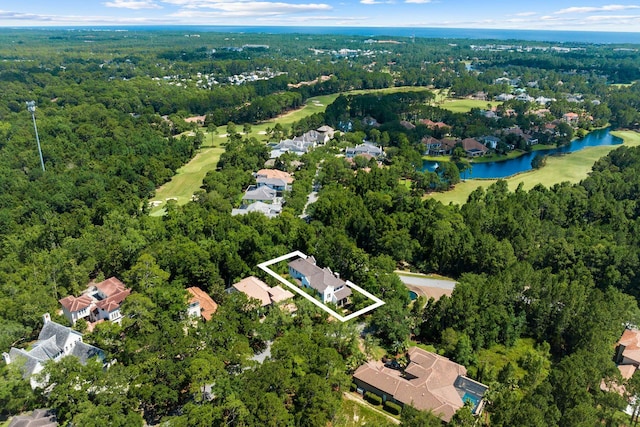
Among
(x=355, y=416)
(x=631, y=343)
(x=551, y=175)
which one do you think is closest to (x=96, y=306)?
(x=355, y=416)

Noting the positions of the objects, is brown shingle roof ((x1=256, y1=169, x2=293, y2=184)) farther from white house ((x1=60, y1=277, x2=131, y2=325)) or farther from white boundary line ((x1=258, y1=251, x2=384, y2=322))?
white house ((x1=60, y1=277, x2=131, y2=325))

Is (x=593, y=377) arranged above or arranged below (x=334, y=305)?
above

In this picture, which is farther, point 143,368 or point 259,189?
point 259,189

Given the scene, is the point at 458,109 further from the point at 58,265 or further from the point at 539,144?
the point at 58,265

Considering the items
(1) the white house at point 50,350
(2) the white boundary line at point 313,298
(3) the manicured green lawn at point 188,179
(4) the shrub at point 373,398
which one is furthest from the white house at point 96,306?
(3) the manicured green lawn at point 188,179

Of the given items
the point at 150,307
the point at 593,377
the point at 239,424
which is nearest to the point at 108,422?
the point at 239,424

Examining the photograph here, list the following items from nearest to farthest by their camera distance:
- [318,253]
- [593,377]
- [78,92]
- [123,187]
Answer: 1. [593,377]
2. [318,253]
3. [123,187]
4. [78,92]

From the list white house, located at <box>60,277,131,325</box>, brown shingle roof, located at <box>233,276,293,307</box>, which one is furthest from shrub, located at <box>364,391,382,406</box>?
white house, located at <box>60,277,131,325</box>

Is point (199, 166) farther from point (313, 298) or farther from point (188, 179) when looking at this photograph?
point (313, 298)
